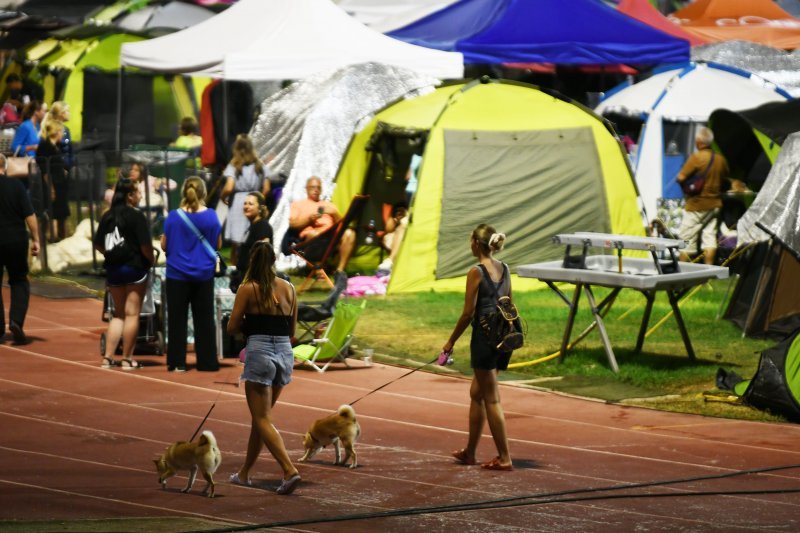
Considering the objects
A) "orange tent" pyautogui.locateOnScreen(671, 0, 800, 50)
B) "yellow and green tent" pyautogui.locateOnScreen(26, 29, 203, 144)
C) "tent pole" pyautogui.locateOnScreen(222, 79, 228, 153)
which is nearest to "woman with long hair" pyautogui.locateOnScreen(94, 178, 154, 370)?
"tent pole" pyautogui.locateOnScreen(222, 79, 228, 153)

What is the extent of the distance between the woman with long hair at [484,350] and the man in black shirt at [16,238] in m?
6.46

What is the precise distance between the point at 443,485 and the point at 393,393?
3781 millimetres

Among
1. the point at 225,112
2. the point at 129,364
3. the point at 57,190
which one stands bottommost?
the point at 129,364

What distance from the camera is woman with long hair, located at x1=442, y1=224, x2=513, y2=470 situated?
1126cm

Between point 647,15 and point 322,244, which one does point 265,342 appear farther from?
point 647,15

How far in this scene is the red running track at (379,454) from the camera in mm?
10039

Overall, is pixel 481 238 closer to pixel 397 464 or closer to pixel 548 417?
pixel 397 464

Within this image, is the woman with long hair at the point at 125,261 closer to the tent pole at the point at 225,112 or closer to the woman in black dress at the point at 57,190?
the woman in black dress at the point at 57,190

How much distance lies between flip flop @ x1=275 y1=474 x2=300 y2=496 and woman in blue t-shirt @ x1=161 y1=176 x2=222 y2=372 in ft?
16.3

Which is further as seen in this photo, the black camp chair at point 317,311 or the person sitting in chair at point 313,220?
the person sitting in chair at point 313,220

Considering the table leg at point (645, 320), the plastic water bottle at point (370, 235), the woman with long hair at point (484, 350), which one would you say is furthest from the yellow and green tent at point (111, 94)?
the woman with long hair at point (484, 350)

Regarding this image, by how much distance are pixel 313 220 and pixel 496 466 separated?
9.69 metres

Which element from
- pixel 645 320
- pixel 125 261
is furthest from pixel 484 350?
pixel 645 320

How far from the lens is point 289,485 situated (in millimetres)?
10414
